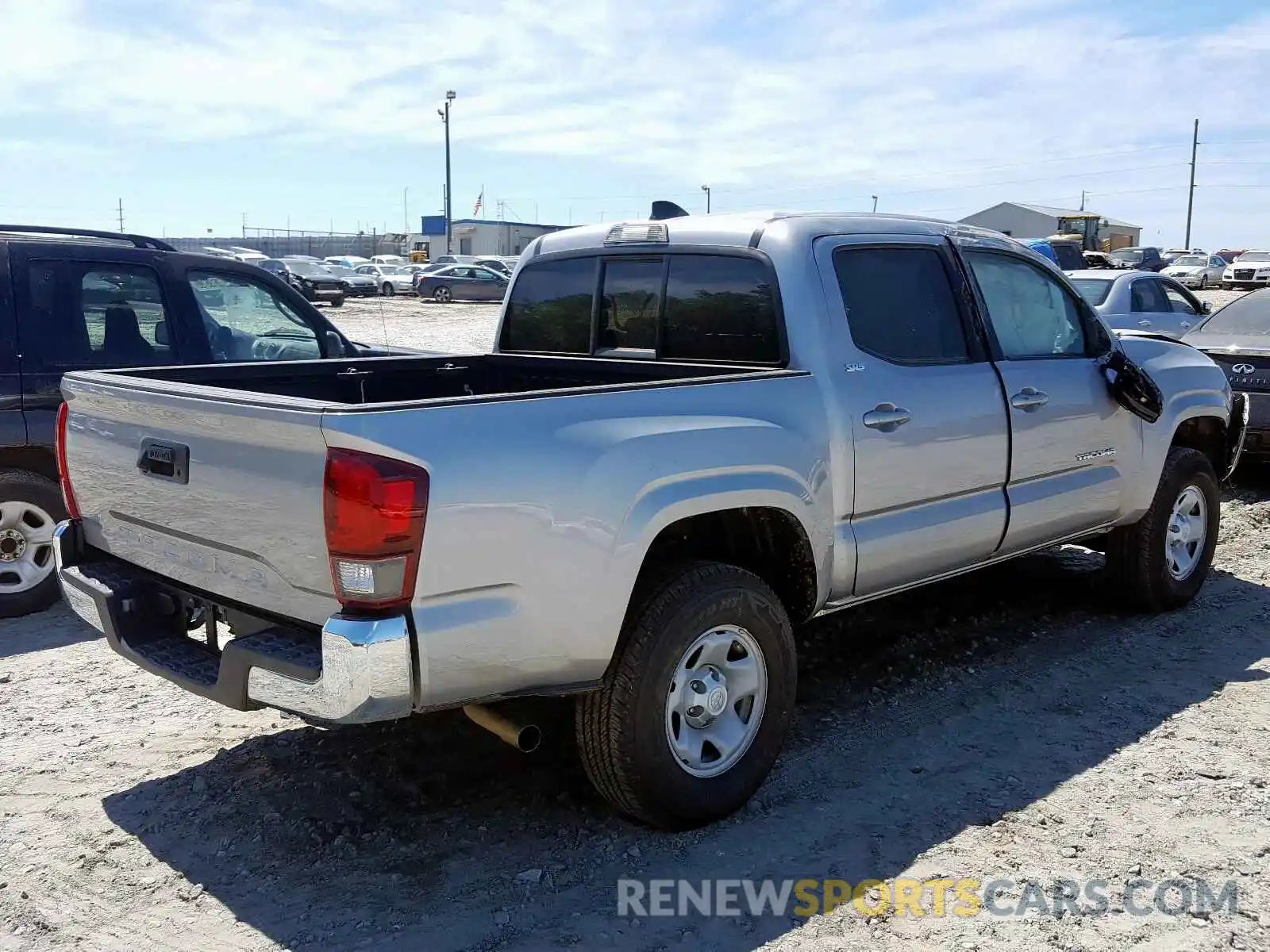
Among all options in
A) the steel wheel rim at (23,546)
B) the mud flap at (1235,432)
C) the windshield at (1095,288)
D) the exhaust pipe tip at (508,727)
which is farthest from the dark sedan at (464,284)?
the exhaust pipe tip at (508,727)

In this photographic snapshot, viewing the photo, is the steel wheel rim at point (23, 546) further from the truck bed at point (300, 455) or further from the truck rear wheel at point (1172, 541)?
the truck rear wheel at point (1172, 541)

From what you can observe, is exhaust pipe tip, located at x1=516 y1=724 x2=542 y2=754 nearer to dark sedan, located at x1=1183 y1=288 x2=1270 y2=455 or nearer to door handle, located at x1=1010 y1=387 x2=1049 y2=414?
door handle, located at x1=1010 y1=387 x2=1049 y2=414

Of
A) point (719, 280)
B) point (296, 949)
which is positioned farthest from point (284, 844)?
point (719, 280)

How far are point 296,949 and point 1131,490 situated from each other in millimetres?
4455

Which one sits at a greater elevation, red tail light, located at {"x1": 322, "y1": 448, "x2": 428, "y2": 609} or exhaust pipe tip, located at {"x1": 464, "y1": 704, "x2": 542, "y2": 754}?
red tail light, located at {"x1": 322, "y1": 448, "x2": 428, "y2": 609}

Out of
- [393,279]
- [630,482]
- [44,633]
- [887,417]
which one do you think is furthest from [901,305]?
[393,279]

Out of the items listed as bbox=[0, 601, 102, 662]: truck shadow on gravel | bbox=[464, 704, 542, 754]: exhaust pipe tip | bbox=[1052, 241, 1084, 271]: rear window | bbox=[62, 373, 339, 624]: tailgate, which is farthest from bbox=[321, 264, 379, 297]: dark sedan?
bbox=[464, 704, 542, 754]: exhaust pipe tip

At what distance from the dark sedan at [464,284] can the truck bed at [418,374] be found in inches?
1470

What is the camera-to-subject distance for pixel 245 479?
329cm

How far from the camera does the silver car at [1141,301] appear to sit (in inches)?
534

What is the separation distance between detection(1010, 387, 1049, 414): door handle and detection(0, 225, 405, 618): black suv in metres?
4.29

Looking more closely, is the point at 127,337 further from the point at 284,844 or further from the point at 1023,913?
the point at 1023,913

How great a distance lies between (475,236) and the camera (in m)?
78.9

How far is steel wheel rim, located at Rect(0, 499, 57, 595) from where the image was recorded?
6102 mm
